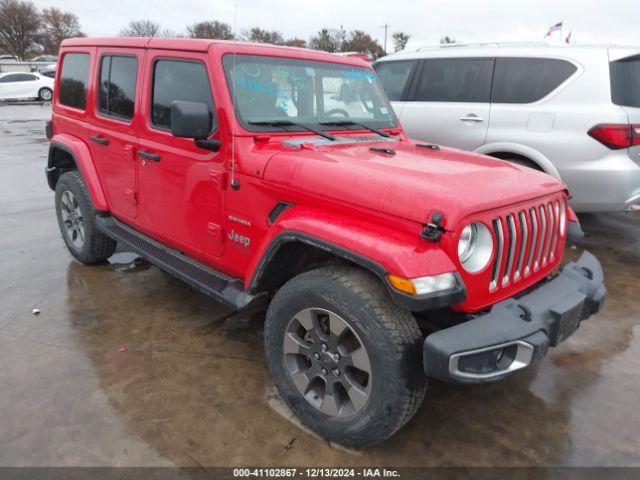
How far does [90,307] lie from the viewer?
382 cm

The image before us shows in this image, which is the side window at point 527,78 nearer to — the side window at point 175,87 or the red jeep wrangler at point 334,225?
the red jeep wrangler at point 334,225

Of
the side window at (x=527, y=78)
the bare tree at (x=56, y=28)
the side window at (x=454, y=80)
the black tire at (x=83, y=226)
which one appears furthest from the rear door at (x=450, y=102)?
the bare tree at (x=56, y=28)

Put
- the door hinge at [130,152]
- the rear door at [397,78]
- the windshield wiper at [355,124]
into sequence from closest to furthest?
the windshield wiper at [355,124] < the door hinge at [130,152] < the rear door at [397,78]

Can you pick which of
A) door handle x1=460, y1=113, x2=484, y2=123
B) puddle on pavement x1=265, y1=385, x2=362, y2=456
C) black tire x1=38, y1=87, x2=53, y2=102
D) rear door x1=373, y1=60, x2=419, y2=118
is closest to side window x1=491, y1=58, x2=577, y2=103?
door handle x1=460, y1=113, x2=484, y2=123

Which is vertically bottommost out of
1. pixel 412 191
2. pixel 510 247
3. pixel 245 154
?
pixel 510 247

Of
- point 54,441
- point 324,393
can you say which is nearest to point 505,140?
point 324,393

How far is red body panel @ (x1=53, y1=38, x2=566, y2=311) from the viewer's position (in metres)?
2.13

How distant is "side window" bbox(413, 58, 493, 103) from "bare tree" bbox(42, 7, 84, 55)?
65.0 m

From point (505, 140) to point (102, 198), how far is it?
393 centimetres

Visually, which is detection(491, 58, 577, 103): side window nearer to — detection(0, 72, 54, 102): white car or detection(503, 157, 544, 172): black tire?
detection(503, 157, 544, 172): black tire

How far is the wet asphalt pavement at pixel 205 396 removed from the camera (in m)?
2.41

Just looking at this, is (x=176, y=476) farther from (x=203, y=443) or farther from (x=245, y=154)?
(x=245, y=154)

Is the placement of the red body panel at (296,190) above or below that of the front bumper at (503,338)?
above

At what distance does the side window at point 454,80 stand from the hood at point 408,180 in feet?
9.15
